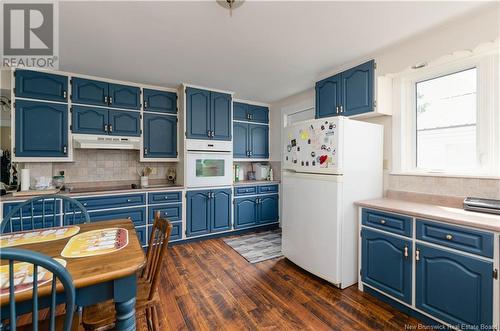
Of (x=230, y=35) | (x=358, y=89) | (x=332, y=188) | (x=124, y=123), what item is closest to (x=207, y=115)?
(x=124, y=123)

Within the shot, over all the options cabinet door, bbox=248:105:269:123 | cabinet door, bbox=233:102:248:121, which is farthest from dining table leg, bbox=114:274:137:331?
cabinet door, bbox=248:105:269:123

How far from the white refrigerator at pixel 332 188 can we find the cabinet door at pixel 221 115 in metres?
1.40

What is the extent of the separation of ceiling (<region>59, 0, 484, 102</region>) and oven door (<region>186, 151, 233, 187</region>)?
45.2 inches

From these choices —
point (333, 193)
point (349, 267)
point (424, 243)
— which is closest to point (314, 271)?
point (349, 267)

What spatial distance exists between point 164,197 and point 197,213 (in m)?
0.53

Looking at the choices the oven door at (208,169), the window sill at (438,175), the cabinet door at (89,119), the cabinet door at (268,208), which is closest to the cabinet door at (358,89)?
the window sill at (438,175)

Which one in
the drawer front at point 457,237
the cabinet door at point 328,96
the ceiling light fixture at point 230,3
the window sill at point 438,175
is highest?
the ceiling light fixture at point 230,3

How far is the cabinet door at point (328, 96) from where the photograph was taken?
2.62m

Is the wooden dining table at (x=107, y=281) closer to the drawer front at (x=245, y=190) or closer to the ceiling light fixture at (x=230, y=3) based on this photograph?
the ceiling light fixture at (x=230, y=3)

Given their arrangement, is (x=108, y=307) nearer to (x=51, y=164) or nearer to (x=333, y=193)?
(x=333, y=193)

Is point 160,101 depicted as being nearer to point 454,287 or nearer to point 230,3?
point 230,3

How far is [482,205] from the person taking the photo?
163 centimetres

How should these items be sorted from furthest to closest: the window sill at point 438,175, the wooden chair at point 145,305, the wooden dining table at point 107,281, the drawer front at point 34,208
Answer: the drawer front at point 34,208 < the window sill at point 438,175 < the wooden chair at point 145,305 < the wooden dining table at point 107,281

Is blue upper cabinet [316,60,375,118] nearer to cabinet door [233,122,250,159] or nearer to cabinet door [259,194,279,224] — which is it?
cabinet door [233,122,250,159]
